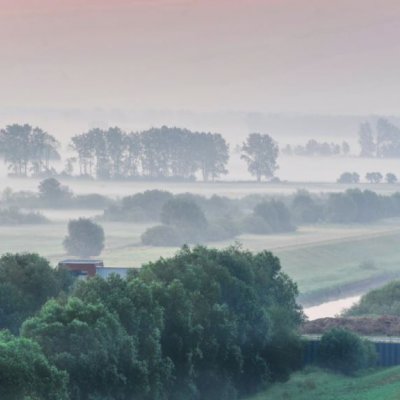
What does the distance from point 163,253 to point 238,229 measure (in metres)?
12.9

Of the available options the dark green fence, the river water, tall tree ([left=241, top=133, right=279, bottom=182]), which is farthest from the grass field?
tall tree ([left=241, top=133, right=279, bottom=182])

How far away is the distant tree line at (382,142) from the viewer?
173m

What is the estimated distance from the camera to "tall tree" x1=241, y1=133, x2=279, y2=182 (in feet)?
428

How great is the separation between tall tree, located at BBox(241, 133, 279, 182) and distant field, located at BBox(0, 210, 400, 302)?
128 ft

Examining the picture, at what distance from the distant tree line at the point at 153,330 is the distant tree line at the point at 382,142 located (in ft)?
433

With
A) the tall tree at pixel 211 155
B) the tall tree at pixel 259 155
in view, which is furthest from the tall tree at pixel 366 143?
the tall tree at pixel 211 155

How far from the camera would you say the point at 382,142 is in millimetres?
176875

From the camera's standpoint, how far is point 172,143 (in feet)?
403

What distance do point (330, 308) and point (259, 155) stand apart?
7506 cm

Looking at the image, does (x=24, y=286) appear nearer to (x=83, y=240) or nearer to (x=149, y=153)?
(x=83, y=240)

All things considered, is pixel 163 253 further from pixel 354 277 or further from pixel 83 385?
Answer: pixel 83 385

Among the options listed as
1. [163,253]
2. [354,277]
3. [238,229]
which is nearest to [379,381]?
[354,277]

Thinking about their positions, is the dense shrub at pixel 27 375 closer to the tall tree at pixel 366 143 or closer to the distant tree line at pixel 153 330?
the distant tree line at pixel 153 330

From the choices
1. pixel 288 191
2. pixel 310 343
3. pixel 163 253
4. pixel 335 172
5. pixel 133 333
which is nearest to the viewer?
pixel 133 333
